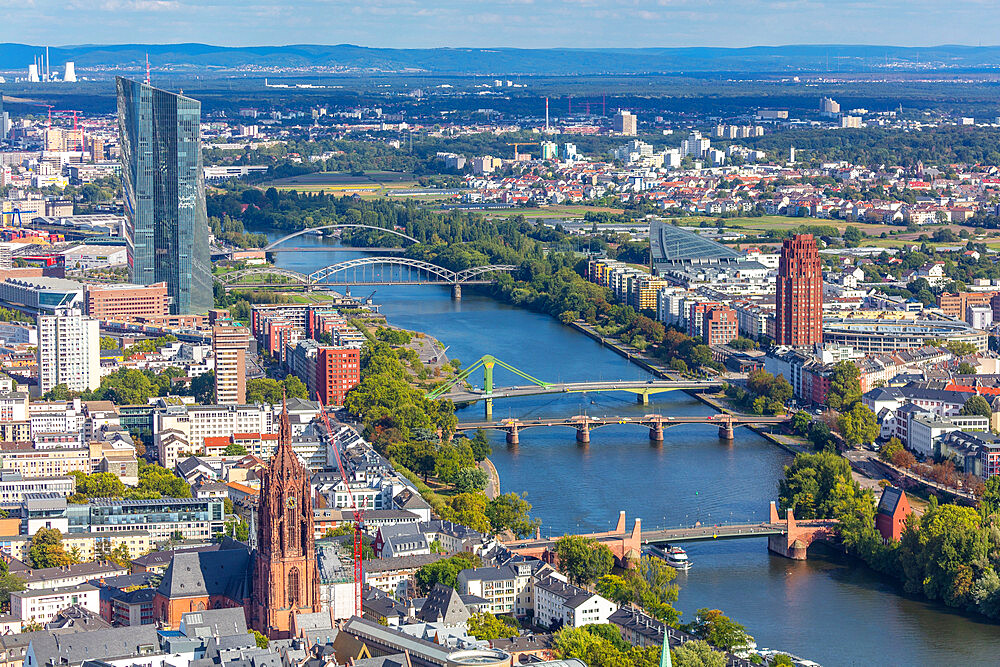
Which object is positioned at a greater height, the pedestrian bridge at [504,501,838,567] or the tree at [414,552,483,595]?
the tree at [414,552,483,595]

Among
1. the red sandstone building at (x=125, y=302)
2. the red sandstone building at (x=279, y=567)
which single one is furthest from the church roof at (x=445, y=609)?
the red sandstone building at (x=125, y=302)

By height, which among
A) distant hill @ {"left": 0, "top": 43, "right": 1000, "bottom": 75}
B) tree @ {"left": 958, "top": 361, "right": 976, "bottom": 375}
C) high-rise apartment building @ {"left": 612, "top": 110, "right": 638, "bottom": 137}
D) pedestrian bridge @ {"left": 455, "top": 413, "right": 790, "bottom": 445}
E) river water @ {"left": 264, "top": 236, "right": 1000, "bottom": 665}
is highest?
distant hill @ {"left": 0, "top": 43, "right": 1000, "bottom": 75}

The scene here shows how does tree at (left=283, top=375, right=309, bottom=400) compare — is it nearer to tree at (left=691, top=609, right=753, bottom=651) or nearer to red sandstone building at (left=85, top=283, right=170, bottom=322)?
red sandstone building at (left=85, top=283, right=170, bottom=322)

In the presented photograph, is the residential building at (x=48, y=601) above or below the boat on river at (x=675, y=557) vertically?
above

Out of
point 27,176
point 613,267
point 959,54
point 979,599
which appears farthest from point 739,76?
point 979,599

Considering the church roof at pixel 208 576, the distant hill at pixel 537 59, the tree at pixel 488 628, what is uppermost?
the distant hill at pixel 537 59

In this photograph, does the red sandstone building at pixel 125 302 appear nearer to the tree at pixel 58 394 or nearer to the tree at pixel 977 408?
the tree at pixel 58 394

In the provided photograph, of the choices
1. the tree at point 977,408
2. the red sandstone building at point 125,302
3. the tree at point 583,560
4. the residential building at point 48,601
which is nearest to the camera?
the residential building at point 48,601

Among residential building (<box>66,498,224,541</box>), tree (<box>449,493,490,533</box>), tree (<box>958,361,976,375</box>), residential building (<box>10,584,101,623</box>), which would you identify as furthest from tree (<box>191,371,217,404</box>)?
tree (<box>958,361,976,375</box>)

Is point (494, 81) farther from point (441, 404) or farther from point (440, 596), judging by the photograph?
point (440, 596)
